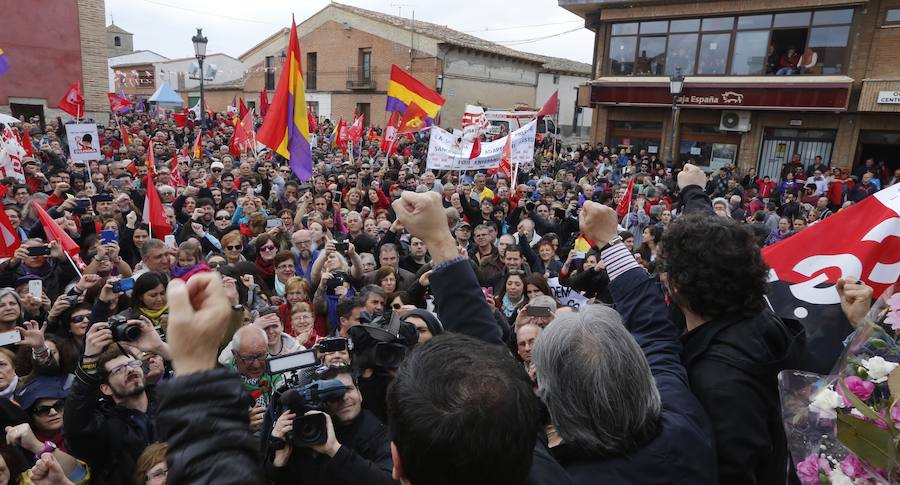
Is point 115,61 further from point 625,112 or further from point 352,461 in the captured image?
point 352,461

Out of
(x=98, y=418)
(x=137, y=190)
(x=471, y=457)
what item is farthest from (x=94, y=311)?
(x=137, y=190)

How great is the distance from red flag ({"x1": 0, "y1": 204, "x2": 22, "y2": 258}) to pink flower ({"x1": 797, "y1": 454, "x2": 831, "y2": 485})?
5985 millimetres

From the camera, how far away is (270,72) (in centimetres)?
4028

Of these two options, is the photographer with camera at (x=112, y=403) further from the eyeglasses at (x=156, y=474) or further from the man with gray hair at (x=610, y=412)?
the man with gray hair at (x=610, y=412)

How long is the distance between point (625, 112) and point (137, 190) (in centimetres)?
1835

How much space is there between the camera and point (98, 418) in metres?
2.61

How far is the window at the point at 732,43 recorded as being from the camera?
58.3 feet

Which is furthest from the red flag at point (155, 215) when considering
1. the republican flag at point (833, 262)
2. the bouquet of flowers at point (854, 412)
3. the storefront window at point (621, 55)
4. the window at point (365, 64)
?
the window at point (365, 64)

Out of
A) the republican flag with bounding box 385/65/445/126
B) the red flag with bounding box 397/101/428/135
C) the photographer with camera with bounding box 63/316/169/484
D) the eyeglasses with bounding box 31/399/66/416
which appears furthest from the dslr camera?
the red flag with bounding box 397/101/428/135

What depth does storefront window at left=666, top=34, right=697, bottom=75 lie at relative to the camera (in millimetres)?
20344

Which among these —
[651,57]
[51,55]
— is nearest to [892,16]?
[651,57]

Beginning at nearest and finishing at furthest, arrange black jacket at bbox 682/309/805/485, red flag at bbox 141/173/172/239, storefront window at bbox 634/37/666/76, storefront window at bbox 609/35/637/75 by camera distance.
Result: 1. black jacket at bbox 682/309/805/485
2. red flag at bbox 141/173/172/239
3. storefront window at bbox 634/37/666/76
4. storefront window at bbox 609/35/637/75

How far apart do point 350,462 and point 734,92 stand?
20917 millimetres

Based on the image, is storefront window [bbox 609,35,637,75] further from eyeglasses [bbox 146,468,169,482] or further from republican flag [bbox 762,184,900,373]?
eyeglasses [bbox 146,468,169,482]
